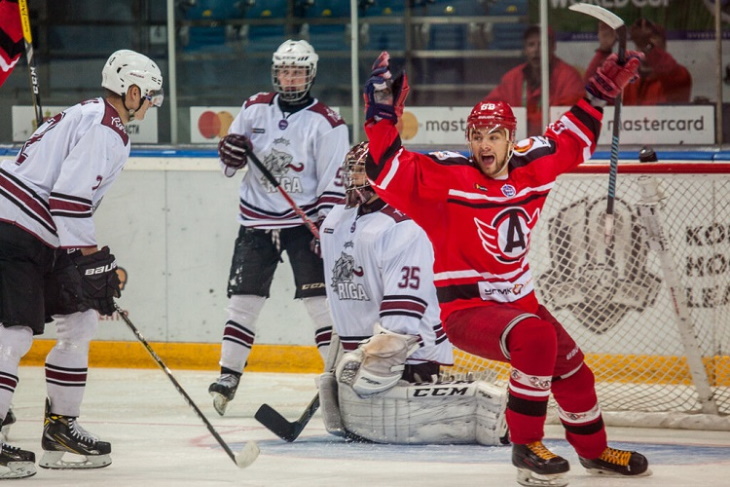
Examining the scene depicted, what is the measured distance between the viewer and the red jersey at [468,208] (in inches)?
146

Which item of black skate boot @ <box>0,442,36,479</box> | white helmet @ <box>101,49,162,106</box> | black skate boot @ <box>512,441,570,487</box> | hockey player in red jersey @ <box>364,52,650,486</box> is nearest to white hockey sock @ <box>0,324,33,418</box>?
black skate boot @ <box>0,442,36,479</box>

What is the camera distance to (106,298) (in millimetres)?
4113

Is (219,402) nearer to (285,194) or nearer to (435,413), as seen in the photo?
(285,194)

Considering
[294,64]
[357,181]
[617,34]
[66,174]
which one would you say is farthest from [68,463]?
[617,34]

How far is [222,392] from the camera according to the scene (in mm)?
5195

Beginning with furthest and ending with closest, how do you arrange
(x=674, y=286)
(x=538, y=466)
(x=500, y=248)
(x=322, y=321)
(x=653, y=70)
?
(x=653, y=70), (x=322, y=321), (x=674, y=286), (x=500, y=248), (x=538, y=466)

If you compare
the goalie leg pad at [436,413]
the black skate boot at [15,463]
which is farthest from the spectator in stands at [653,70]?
the black skate boot at [15,463]

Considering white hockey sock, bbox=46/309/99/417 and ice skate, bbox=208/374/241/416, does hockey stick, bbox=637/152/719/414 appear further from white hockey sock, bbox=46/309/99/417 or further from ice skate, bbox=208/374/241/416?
white hockey sock, bbox=46/309/99/417

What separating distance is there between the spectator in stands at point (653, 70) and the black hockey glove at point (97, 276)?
271 centimetres

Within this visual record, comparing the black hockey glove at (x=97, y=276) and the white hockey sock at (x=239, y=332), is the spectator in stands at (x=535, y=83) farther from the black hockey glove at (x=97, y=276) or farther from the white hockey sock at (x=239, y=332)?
the black hockey glove at (x=97, y=276)

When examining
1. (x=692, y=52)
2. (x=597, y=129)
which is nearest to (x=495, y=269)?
(x=597, y=129)

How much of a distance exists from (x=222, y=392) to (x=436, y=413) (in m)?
1.03

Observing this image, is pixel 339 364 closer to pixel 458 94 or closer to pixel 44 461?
pixel 44 461

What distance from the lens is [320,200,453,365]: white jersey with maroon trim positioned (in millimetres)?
4410
